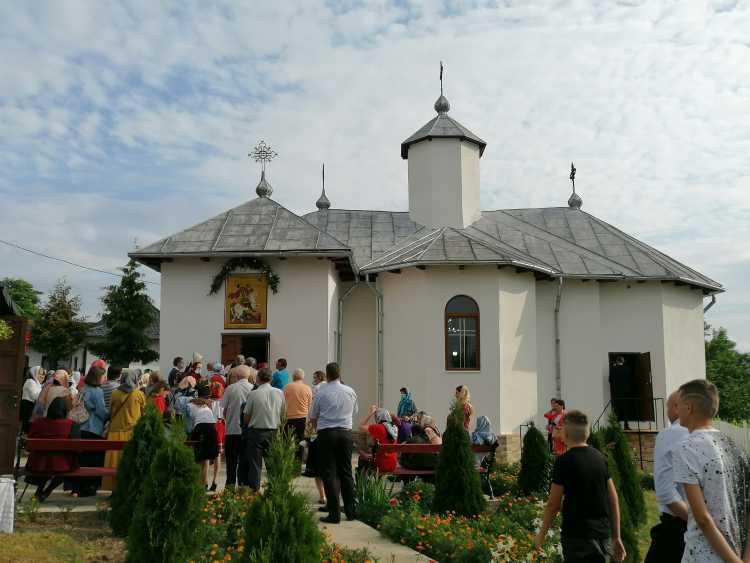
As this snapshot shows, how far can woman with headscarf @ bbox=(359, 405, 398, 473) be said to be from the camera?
33.9 feet

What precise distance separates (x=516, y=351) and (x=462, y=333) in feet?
4.74

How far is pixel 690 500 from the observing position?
3592 mm

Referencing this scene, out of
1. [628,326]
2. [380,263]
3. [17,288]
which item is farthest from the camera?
[17,288]

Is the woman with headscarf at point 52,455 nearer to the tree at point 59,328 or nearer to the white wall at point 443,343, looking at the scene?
the white wall at point 443,343

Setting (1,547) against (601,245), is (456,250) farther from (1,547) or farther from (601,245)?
(1,547)

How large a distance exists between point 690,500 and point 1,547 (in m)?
5.96

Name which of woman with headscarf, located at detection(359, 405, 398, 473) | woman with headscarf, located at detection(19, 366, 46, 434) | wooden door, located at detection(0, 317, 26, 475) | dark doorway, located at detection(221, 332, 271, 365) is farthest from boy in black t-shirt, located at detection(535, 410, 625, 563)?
dark doorway, located at detection(221, 332, 271, 365)

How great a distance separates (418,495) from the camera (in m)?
9.81

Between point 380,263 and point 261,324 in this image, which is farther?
point 380,263

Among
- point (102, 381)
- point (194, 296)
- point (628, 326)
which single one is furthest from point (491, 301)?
point (102, 381)

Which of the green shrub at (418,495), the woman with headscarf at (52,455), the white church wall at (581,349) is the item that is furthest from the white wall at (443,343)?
the woman with headscarf at (52,455)

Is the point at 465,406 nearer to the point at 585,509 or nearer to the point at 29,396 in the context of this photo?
the point at 585,509

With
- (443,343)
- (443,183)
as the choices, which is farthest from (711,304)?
(443,343)

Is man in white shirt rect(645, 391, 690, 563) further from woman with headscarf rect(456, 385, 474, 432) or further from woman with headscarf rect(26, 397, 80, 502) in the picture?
woman with headscarf rect(26, 397, 80, 502)
